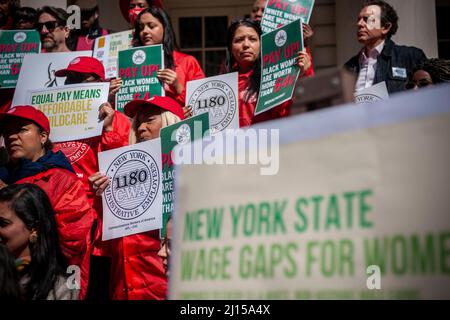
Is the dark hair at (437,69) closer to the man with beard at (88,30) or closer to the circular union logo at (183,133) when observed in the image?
the circular union logo at (183,133)

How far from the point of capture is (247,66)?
5176 mm

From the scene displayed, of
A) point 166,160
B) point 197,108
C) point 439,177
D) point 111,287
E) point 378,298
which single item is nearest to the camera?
point 439,177

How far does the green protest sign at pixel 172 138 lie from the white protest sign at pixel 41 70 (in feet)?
5.43

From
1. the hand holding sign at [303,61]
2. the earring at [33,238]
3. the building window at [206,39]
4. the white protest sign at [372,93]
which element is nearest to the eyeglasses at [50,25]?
the hand holding sign at [303,61]

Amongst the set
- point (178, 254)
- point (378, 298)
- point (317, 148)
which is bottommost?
point (378, 298)

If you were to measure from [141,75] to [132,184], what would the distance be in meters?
1.27

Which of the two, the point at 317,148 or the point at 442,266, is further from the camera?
the point at 317,148

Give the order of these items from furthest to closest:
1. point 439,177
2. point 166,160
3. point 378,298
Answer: point 166,160
point 378,298
point 439,177

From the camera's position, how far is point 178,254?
1730mm

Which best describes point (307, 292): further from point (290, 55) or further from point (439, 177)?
point (290, 55)

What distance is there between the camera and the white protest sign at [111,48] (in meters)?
5.81

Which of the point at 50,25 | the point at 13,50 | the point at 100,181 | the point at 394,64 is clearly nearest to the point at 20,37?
the point at 13,50
